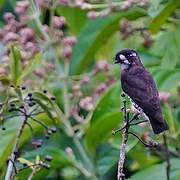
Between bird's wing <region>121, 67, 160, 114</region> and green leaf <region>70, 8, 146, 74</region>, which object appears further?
green leaf <region>70, 8, 146, 74</region>

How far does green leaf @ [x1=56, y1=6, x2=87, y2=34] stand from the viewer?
3.93 metres

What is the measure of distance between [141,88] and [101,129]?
575 mm

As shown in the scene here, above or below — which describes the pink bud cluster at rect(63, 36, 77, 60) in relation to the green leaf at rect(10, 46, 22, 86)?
above

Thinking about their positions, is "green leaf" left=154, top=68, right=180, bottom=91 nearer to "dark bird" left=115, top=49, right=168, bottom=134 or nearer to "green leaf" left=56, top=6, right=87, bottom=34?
"dark bird" left=115, top=49, right=168, bottom=134

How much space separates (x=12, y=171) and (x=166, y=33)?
4.60ft

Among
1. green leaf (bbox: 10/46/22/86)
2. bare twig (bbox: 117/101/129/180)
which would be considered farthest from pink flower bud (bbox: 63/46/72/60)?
bare twig (bbox: 117/101/129/180)

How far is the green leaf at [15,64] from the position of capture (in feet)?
8.33

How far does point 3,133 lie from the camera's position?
302 cm

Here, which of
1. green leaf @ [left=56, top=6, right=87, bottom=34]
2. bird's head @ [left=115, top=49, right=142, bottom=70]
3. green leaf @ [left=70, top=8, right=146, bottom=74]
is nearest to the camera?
bird's head @ [left=115, top=49, right=142, bottom=70]

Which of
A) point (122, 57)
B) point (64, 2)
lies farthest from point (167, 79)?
point (64, 2)

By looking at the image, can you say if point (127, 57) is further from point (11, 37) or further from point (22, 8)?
point (22, 8)

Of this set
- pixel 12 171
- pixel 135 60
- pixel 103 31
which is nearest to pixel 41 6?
pixel 103 31

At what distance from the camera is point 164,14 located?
324cm

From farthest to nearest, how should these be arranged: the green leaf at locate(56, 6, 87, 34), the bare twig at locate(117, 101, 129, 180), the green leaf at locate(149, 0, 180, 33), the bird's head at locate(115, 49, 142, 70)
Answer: the green leaf at locate(56, 6, 87, 34)
the green leaf at locate(149, 0, 180, 33)
the bird's head at locate(115, 49, 142, 70)
the bare twig at locate(117, 101, 129, 180)
